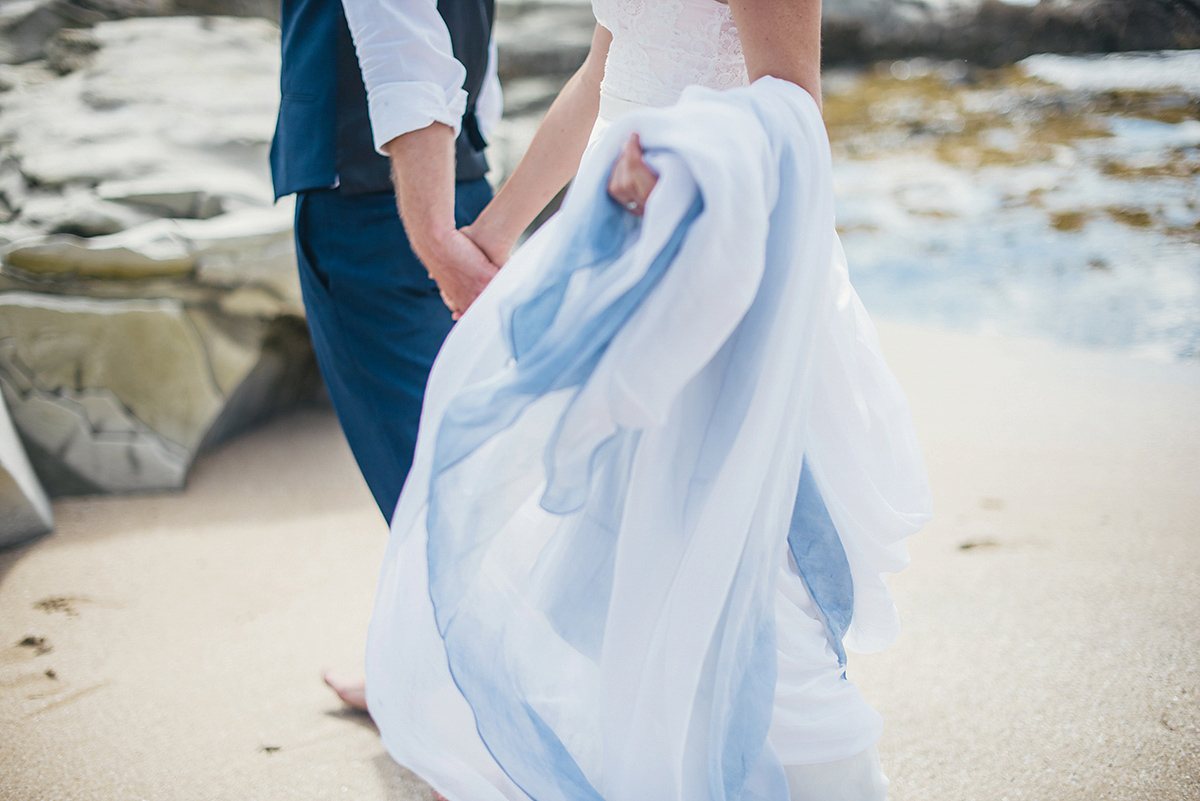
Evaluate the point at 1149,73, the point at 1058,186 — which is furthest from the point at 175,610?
the point at 1149,73

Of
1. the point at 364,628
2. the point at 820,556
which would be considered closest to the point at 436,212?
the point at 820,556

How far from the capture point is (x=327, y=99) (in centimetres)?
153

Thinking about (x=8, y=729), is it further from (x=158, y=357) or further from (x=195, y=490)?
(x=158, y=357)

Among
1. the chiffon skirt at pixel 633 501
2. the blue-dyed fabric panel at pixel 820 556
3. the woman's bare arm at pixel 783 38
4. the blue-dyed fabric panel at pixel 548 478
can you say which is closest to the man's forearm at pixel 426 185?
the chiffon skirt at pixel 633 501

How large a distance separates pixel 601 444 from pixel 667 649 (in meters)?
0.29

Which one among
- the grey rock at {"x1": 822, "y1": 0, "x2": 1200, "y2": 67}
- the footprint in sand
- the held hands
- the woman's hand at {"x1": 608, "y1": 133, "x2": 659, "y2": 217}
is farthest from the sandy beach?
the grey rock at {"x1": 822, "y1": 0, "x2": 1200, "y2": 67}

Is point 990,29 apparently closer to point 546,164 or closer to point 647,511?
point 546,164

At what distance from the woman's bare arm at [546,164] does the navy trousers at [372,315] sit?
0.26 metres

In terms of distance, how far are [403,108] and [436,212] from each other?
0.60 ft

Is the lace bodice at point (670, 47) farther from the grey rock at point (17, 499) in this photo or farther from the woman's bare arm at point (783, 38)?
the grey rock at point (17, 499)

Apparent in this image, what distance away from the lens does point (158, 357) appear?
276 centimetres

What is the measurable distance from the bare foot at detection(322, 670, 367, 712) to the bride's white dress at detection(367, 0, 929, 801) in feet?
2.23

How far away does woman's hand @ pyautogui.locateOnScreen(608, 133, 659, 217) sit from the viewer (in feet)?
3.16

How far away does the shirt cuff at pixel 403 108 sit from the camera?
138cm
